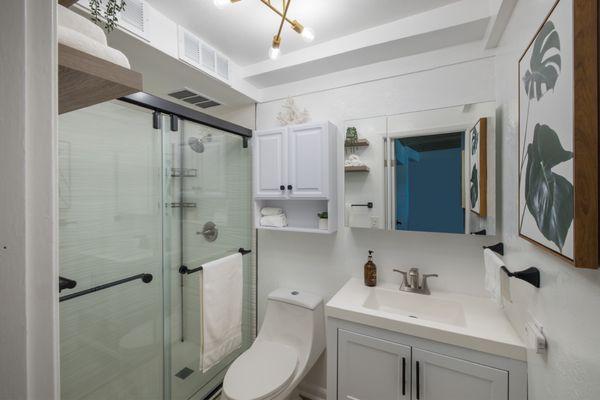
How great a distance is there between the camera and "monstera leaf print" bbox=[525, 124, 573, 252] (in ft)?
2.16

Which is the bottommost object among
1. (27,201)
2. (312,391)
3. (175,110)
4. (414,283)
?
(312,391)

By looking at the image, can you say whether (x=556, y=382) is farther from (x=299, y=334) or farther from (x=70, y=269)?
(x=70, y=269)

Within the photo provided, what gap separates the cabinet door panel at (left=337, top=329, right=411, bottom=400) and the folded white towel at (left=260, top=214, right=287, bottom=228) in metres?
0.84

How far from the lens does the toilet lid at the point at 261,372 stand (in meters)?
1.37

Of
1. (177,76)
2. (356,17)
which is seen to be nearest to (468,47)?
(356,17)

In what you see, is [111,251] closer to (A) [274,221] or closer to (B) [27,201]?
(A) [274,221]

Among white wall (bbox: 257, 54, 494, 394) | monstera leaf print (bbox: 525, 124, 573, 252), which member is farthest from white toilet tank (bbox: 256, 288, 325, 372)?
monstera leaf print (bbox: 525, 124, 573, 252)

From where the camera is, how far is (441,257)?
1.63 m

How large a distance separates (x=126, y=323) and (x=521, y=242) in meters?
1.90

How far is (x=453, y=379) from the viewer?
1189 millimetres

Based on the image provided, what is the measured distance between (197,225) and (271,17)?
4.36 ft

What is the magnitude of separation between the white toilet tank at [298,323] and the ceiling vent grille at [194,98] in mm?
1634

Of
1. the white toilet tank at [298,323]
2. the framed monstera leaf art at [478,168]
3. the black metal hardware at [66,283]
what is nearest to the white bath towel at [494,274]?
the framed monstera leaf art at [478,168]

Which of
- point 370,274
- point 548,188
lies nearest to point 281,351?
point 370,274
